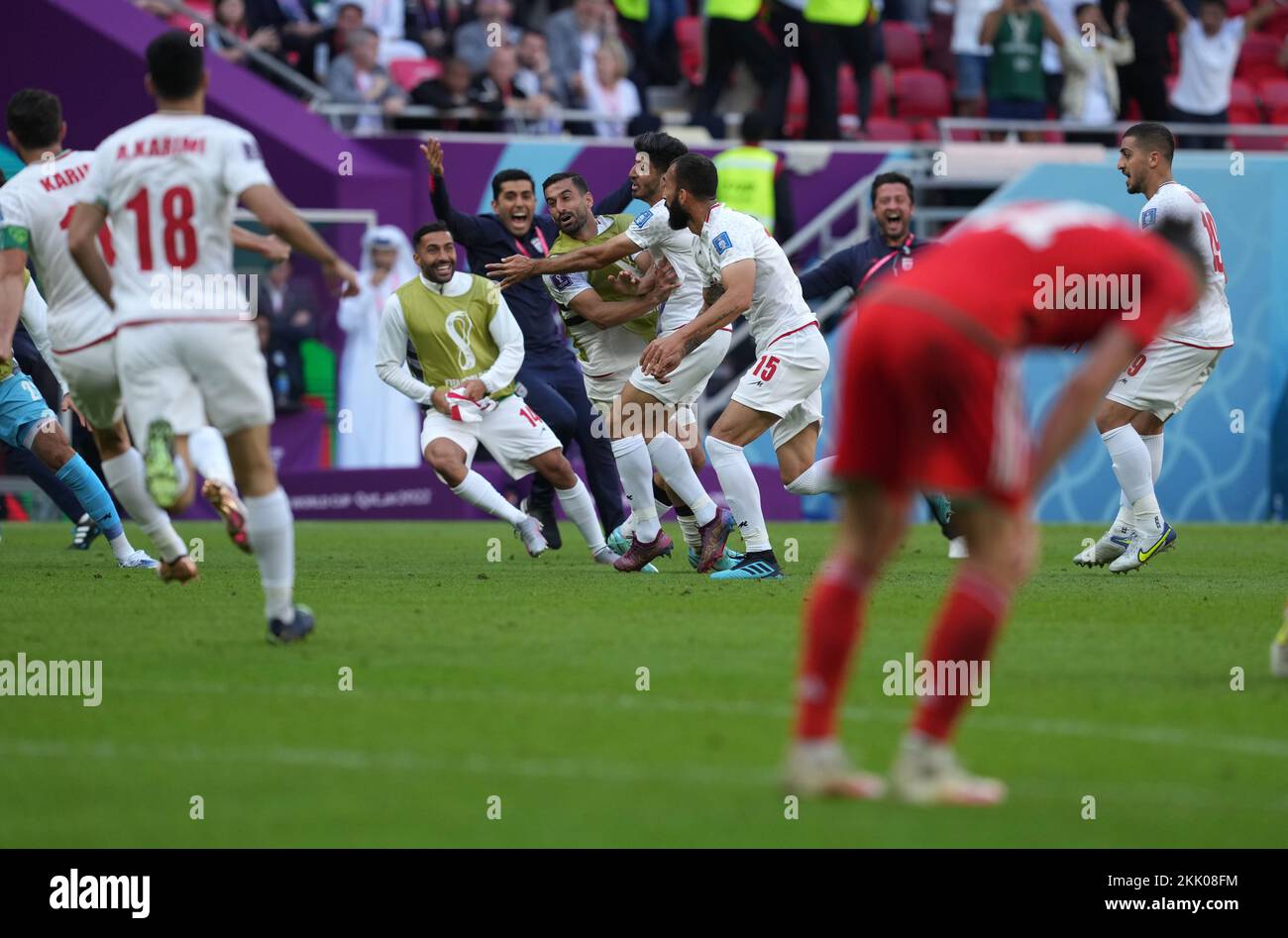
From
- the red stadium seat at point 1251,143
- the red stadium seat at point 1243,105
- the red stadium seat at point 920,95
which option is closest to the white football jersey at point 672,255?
the red stadium seat at point 920,95

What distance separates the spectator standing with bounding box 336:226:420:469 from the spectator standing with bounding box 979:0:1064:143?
7082mm

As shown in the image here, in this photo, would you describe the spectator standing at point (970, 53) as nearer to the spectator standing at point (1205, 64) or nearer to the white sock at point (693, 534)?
the spectator standing at point (1205, 64)

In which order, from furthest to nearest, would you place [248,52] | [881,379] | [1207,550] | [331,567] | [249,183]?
[248,52] < [1207,550] < [331,567] < [249,183] < [881,379]

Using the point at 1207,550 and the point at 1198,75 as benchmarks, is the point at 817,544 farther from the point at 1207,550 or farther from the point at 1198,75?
the point at 1198,75

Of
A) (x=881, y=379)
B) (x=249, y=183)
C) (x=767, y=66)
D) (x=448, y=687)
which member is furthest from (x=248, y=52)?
(x=881, y=379)

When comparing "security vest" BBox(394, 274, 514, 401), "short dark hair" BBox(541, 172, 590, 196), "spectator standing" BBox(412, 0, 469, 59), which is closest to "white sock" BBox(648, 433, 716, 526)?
"security vest" BBox(394, 274, 514, 401)

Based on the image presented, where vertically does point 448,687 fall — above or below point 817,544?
above

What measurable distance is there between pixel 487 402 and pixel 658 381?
62.1 inches

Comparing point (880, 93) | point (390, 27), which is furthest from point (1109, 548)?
point (390, 27)

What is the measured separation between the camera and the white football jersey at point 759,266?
10.8 meters

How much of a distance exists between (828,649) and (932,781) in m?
0.43

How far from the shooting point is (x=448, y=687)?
22.7 feet

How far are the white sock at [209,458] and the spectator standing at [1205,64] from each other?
16.7 m

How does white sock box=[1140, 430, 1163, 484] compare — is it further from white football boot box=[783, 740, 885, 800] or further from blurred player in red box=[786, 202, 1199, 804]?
white football boot box=[783, 740, 885, 800]
